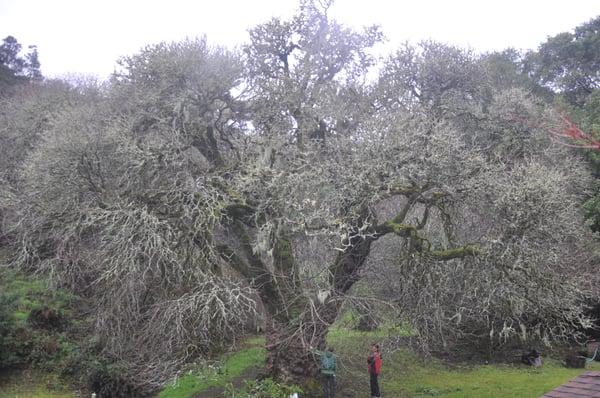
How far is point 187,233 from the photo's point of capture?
11.5m

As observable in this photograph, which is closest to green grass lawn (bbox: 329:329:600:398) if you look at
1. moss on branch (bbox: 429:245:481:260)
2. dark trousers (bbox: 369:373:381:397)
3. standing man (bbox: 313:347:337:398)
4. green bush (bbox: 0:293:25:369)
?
dark trousers (bbox: 369:373:381:397)

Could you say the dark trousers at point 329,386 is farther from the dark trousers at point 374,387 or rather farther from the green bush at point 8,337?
the green bush at point 8,337

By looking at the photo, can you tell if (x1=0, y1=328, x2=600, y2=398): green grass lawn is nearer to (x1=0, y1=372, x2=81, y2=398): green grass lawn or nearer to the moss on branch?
(x1=0, y1=372, x2=81, y2=398): green grass lawn

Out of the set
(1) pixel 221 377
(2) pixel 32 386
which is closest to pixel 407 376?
(1) pixel 221 377

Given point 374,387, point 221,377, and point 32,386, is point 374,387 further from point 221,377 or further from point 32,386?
point 32,386

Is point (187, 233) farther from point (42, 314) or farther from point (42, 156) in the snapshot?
point (42, 314)

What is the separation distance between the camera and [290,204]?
11164mm

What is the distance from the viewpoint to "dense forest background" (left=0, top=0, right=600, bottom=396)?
11.0m

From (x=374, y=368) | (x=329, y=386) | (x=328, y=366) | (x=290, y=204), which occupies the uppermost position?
(x=290, y=204)

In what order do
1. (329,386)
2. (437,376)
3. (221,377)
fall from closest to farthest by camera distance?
(329,386) < (221,377) < (437,376)

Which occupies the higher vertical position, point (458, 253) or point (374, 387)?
point (458, 253)

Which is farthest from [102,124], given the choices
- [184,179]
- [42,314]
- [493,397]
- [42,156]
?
[493,397]

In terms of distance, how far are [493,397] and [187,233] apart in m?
8.85

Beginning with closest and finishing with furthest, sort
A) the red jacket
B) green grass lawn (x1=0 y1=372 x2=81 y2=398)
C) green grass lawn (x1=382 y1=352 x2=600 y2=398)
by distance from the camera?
1. the red jacket
2. green grass lawn (x1=382 y1=352 x2=600 y2=398)
3. green grass lawn (x1=0 y1=372 x2=81 y2=398)
